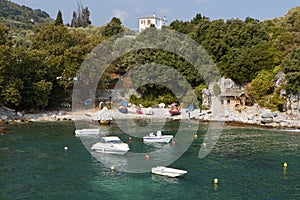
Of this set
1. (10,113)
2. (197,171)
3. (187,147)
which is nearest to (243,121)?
(187,147)

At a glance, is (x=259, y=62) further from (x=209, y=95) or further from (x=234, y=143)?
(x=234, y=143)

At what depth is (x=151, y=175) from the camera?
28.7 meters

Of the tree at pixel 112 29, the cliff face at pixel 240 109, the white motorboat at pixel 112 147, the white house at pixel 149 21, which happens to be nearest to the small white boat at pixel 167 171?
the white motorboat at pixel 112 147

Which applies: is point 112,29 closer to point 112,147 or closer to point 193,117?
point 193,117

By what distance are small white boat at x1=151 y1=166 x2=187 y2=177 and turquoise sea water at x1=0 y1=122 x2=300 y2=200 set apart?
47cm

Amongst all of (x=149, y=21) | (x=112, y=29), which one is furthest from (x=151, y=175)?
(x=149, y=21)

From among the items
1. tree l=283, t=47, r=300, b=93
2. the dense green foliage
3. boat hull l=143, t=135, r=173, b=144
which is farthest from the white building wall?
boat hull l=143, t=135, r=173, b=144

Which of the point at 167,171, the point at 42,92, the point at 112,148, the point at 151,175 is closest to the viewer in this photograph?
the point at 167,171

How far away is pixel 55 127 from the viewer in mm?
50781

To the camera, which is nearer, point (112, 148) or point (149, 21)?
point (112, 148)

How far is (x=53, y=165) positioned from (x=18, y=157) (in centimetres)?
460

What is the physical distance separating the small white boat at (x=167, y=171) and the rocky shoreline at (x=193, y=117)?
82.3 feet

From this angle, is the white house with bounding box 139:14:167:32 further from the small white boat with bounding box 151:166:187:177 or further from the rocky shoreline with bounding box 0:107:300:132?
the small white boat with bounding box 151:166:187:177

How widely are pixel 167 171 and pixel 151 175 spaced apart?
4.47ft
